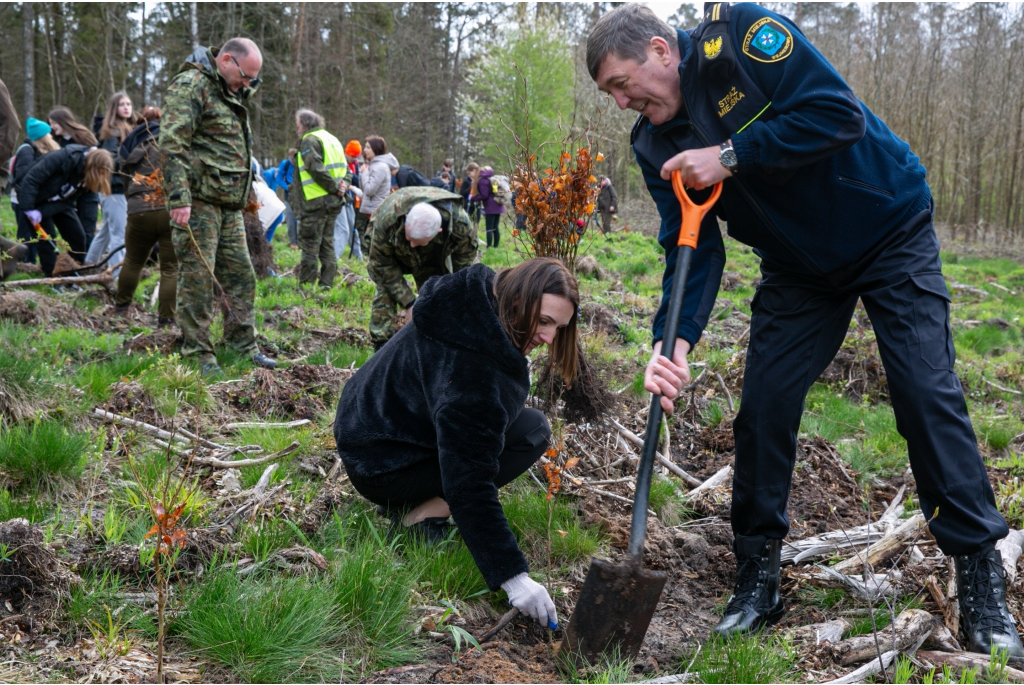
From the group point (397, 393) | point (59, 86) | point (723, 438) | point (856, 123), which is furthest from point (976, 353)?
point (59, 86)

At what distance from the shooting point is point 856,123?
2.37 metres

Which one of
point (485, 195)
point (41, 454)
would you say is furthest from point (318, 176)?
point (485, 195)

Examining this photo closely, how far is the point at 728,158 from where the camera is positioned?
243 cm

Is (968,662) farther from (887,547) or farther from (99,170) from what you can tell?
Answer: (99,170)

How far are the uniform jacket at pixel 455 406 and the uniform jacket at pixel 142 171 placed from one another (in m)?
3.38

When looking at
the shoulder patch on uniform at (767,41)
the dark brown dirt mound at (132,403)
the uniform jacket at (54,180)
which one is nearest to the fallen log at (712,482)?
the shoulder patch on uniform at (767,41)

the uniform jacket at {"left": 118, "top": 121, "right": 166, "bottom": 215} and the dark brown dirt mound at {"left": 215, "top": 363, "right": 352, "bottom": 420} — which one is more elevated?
the uniform jacket at {"left": 118, "top": 121, "right": 166, "bottom": 215}

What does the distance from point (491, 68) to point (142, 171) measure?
1819 cm

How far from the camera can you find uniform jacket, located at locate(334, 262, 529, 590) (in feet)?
8.30

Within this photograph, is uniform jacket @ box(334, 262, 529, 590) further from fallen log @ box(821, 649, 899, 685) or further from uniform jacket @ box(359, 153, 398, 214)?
uniform jacket @ box(359, 153, 398, 214)

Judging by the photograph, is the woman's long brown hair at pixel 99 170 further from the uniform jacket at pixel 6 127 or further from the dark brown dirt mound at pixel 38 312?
the uniform jacket at pixel 6 127

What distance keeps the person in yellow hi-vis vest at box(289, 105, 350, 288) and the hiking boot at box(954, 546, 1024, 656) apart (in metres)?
7.82

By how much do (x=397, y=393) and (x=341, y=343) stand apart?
137 inches

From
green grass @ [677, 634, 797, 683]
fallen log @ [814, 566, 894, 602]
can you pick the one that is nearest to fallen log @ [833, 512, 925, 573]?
fallen log @ [814, 566, 894, 602]
